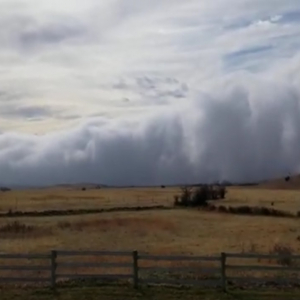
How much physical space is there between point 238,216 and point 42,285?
144ft

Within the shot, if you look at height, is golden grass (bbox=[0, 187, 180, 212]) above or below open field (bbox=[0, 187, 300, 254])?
above

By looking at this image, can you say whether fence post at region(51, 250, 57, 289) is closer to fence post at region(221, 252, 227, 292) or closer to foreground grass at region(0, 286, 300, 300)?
foreground grass at region(0, 286, 300, 300)

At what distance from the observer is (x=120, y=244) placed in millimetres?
35688

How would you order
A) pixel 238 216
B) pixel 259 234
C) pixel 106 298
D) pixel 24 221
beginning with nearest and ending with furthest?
pixel 106 298
pixel 259 234
pixel 24 221
pixel 238 216

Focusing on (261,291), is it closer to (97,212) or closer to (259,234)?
(259,234)

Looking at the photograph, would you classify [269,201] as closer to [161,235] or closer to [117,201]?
[117,201]

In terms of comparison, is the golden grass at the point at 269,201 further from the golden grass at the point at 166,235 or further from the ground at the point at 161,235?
the ground at the point at 161,235

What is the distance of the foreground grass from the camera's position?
699 inches

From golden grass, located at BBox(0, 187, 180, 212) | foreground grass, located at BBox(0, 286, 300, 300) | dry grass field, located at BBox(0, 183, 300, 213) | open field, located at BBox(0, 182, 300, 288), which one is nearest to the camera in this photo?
foreground grass, located at BBox(0, 286, 300, 300)

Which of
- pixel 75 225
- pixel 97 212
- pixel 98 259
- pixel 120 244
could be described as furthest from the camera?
pixel 97 212

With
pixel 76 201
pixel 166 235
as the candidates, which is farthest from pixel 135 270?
pixel 76 201

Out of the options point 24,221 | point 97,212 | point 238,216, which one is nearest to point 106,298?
point 24,221

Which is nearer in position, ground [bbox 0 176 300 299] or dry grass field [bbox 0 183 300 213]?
ground [bbox 0 176 300 299]

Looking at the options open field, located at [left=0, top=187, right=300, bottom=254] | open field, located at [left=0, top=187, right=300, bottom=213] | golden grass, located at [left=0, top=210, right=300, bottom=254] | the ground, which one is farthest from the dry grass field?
open field, located at [left=0, top=187, right=300, bottom=254]
